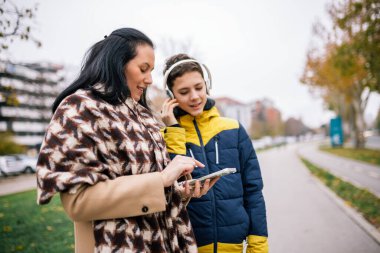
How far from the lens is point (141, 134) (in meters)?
1.39

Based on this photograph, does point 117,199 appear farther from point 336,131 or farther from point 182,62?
point 336,131

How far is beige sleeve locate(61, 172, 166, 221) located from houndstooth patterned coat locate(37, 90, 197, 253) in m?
0.04

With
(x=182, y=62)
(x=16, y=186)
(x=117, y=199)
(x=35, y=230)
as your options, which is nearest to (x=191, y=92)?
(x=182, y=62)

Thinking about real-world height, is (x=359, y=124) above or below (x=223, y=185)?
above

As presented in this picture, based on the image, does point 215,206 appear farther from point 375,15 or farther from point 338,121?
point 338,121

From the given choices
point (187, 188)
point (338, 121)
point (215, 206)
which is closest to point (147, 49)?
point (187, 188)

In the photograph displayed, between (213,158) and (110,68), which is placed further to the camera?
(213,158)

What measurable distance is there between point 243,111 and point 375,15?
85.4m

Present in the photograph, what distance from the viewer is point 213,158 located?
1943 mm

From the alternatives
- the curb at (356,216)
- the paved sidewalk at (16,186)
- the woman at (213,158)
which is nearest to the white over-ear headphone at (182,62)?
the woman at (213,158)

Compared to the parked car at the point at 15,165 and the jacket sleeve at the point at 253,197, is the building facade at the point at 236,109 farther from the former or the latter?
the jacket sleeve at the point at 253,197

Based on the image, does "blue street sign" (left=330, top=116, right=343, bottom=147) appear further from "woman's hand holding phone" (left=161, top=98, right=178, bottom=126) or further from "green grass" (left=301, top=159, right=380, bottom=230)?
"woman's hand holding phone" (left=161, top=98, right=178, bottom=126)

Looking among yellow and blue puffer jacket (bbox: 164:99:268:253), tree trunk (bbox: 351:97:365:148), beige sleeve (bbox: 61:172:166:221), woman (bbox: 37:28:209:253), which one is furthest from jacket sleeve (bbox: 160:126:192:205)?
tree trunk (bbox: 351:97:365:148)

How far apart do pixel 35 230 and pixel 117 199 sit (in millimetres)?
5892
